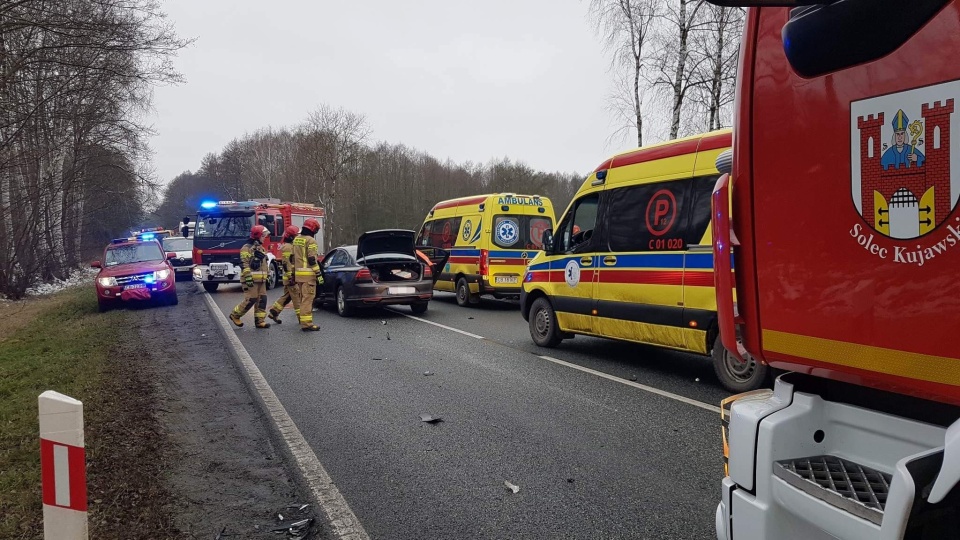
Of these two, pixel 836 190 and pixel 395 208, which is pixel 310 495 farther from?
pixel 395 208

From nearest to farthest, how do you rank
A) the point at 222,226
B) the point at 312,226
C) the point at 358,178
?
the point at 312,226 < the point at 222,226 < the point at 358,178

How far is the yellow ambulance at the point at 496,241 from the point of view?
44.3 ft

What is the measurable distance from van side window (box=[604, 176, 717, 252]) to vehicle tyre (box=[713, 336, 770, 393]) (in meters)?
1.16

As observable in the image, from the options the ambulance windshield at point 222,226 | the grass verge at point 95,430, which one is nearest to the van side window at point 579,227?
the grass verge at point 95,430

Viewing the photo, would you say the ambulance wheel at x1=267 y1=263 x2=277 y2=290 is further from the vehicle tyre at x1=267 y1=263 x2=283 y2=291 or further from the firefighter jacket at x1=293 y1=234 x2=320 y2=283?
the firefighter jacket at x1=293 y1=234 x2=320 y2=283

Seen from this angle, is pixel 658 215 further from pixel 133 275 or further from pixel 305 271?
pixel 133 275

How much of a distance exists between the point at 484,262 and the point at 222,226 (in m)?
10.6

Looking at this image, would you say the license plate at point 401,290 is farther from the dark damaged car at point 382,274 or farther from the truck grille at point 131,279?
the truck grille at point 131,279

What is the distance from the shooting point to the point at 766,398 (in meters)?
2.14

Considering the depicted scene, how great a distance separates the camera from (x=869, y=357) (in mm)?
1771

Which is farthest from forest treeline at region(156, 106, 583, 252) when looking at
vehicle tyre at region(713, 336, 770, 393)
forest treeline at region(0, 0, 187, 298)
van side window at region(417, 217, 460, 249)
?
vehicle tyre at region(713, 336, 770, 393)

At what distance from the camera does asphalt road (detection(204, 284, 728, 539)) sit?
3406 millimetres

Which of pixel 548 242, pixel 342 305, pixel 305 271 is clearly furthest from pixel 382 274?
pixel 548 242

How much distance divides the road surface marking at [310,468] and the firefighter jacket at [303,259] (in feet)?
11.1
